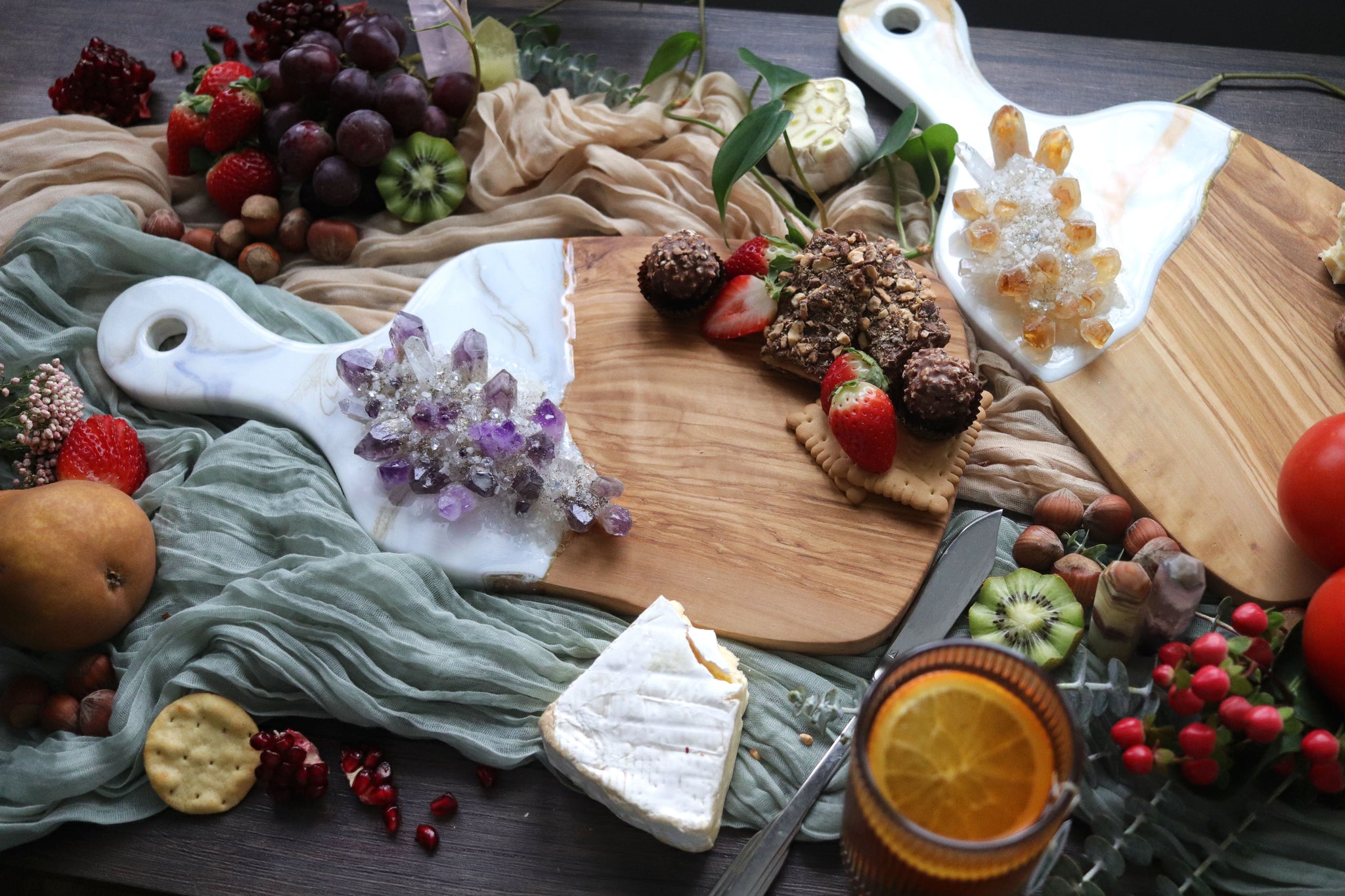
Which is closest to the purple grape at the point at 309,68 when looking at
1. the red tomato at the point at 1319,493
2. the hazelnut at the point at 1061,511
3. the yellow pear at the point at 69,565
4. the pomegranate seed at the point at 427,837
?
the yellow pear at the point at 69,565

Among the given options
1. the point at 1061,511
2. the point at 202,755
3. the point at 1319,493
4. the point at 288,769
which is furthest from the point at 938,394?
the point at 202,755

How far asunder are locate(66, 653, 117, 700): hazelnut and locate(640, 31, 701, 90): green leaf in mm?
1349

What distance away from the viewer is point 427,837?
48.9 inches

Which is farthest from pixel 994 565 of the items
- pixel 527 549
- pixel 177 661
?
pixel 177 661

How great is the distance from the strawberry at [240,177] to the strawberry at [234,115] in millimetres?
28

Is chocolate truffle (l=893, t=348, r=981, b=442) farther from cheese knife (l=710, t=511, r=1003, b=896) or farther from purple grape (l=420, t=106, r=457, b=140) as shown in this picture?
purple grape (l=420, t=106, r=457, b=140)

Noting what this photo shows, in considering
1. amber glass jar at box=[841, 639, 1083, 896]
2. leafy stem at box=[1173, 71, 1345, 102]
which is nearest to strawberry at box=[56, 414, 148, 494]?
amber glass jar at box=[841, 639, 1083, 896]

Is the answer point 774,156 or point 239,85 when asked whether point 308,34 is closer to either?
point 239,85

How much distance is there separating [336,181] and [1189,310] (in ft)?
4.76

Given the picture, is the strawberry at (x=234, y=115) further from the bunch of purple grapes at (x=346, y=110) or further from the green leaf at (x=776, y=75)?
the green leaf at (x=776, y=75)

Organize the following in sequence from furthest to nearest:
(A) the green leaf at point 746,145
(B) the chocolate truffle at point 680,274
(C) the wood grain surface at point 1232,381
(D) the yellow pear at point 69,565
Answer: (A) the green leaf at point 746,145 → (B) the chocolate truffle at point 680,274 → (C) the wood grain surface at point 1232,381 → (D) the yellow pear at point 69,565

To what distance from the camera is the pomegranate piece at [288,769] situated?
127cm

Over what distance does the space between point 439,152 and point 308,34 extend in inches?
14.0

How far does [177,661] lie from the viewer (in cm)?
135
